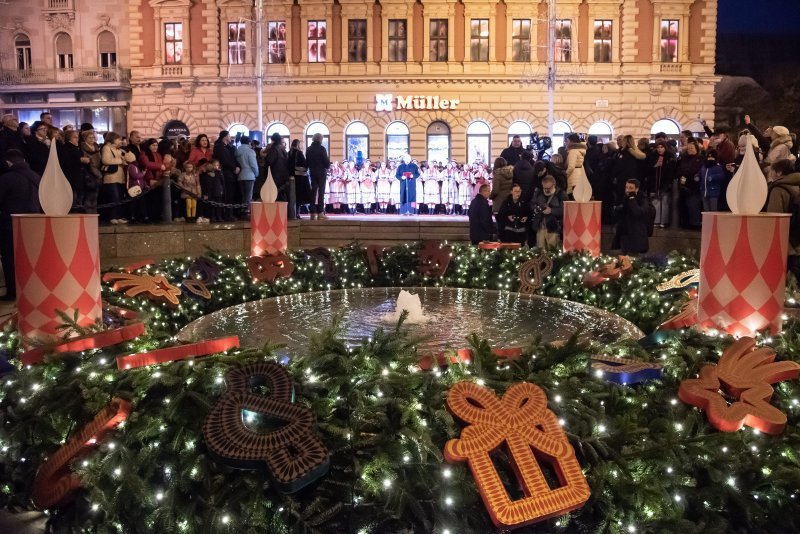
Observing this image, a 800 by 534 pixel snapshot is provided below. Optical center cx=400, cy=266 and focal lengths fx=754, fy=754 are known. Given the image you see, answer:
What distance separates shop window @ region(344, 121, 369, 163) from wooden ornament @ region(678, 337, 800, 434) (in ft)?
88.1

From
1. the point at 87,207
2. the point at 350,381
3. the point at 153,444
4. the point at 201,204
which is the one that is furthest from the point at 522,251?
the point at 201,204

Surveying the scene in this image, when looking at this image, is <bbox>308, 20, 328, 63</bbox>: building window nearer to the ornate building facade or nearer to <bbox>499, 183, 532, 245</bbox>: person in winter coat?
the ornate building facade

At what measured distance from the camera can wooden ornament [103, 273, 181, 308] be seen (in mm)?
4633

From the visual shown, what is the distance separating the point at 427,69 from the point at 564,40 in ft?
17.3

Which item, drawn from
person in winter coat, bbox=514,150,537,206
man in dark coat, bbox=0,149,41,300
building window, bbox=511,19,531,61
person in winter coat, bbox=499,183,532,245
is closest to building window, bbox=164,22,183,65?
building window, bbox=511,19,531,61

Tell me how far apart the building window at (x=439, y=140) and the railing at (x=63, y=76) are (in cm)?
1201

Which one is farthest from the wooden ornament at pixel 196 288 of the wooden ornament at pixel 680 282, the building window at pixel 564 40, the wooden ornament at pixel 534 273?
the building window at pixel 564 40

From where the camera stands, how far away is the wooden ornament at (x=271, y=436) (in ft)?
6.88

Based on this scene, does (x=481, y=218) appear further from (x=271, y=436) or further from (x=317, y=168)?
(x=271, y=436)

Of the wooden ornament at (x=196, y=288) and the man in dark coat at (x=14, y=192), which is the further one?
the man in dark coat at (x=14, y=192)

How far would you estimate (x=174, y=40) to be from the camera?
29.2 meters

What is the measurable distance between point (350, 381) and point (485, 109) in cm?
2715

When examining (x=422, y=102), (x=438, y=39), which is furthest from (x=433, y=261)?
(x=438, y=39)

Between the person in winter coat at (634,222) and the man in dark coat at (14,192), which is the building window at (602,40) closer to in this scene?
the person in winter coat at (634,222)
